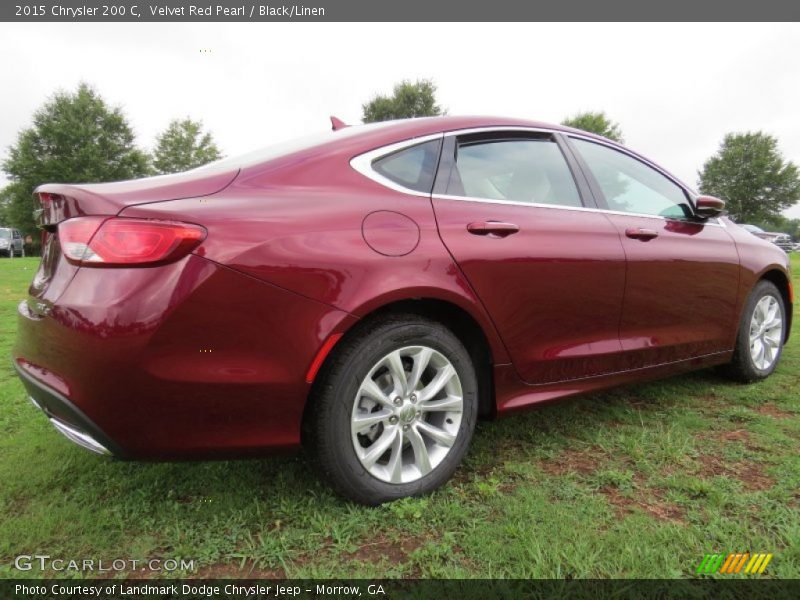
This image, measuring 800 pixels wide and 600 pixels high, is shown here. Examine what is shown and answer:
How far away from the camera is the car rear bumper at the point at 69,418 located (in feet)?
5.15

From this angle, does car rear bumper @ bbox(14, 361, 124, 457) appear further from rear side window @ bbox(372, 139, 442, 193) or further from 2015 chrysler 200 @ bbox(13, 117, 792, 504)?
rear side window @ bbox(372, 139, 442, 193)

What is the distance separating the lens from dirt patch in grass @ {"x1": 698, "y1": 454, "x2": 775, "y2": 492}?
208 centimetres

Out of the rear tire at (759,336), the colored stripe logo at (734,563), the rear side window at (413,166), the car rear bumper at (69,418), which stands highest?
the rear side window at (413,166)

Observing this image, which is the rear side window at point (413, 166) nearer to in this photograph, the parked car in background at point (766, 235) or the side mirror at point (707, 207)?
the side mirror at point (707, 207)

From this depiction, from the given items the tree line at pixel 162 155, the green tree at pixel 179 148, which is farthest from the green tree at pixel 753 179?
the green tree at pixel 179 148

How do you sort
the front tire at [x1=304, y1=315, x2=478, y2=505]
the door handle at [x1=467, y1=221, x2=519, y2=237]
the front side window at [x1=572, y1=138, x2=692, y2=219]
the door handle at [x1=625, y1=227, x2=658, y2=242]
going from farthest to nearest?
1. the front side window at [x1=572, y1=138, x2=692, y2=219]
2. the door handle at [x1=625, y1=227, x2=658, y2=242]
3. the door handle at [x1=467, y1=221, x2=519, y2=237]
4. the front tire at [x1=304, y1=315, x2=478, y2=505]

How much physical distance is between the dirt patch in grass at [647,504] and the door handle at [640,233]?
48.7 inches

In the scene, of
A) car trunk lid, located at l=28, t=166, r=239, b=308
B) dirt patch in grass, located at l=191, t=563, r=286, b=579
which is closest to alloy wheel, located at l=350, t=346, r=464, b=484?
dirt patch in grass, located at l=191, t=563, r=286, b=579

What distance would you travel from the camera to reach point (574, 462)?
2.31 meters

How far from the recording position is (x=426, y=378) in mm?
2066

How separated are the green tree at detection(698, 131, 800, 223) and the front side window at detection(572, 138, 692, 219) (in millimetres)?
43562

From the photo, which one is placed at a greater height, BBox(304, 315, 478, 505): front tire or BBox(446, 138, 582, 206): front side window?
BBox(446, 138, 582, 206): front side window

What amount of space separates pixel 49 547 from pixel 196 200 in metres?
1.23

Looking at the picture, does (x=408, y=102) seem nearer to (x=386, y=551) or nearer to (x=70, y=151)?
(x=70, y=151)
